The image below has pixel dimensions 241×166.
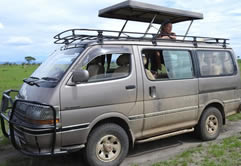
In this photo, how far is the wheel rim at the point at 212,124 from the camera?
5.57 meters

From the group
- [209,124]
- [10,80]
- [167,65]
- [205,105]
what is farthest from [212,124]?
[10,80]

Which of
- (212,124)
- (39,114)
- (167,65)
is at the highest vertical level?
(167,65)

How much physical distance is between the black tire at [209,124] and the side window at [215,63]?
85cm

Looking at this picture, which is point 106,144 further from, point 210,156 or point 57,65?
point 210,156

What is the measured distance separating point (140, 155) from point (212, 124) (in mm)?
1961

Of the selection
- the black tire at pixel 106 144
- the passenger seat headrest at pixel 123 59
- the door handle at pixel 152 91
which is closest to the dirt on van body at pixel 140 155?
the black tire at pixel 106 144

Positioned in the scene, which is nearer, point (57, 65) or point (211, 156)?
point (57, 65)

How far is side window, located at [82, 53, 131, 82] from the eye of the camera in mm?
4150

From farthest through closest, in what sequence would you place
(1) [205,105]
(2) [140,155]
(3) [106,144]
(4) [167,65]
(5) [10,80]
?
(5) [10,80], (1) [205,105], (4) [167,65], (2) [140,155], (3) [106,144]

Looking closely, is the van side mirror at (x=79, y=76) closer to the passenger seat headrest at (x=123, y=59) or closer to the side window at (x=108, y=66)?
the side window at (x=108, y=66)

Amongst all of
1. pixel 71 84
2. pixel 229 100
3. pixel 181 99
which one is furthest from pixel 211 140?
pixel 71 84

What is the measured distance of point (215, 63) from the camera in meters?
5.68

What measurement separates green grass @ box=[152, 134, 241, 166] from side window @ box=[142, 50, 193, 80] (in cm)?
150

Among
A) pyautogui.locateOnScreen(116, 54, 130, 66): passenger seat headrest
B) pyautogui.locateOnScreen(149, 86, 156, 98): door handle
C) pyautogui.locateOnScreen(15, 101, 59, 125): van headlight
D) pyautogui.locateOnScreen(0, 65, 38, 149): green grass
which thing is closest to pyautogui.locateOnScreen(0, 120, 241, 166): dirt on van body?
pyautogui.locateOnScreen(0, 65, 38, 149): green grass
